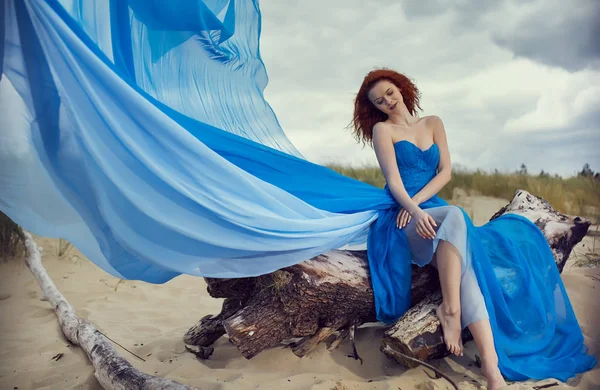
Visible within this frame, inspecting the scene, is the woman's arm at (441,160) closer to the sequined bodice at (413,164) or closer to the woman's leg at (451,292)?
the sequined bodice at (413,164)

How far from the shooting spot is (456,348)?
A: 304cm

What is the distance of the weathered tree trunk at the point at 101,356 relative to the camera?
2.80 meters

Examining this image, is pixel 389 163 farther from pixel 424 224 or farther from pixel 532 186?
pixel 532 186

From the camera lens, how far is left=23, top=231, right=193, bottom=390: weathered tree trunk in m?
2.80

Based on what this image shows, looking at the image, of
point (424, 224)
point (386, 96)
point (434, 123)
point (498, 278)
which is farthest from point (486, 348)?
point (386, 96)

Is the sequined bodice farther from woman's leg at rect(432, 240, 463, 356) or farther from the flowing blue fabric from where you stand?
woman's leg at rect(432, 240, 463, 356)

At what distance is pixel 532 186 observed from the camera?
8.78 m

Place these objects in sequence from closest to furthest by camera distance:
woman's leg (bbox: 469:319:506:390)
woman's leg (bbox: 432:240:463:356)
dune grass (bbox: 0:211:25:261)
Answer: woman's leg (bbox: 469:319:506:390) → woman's leg (bbox: 432:240:463:356) → dune grass (bbox: 0:211:25:261)

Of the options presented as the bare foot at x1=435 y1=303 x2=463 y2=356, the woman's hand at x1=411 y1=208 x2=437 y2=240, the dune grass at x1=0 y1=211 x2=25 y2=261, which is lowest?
the bare foot at x1=435 y1=303 x2=463 y2=356

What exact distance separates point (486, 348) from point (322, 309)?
941mm

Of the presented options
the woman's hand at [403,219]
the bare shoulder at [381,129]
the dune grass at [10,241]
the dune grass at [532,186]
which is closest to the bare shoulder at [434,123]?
the bare shoulder at [381,129]

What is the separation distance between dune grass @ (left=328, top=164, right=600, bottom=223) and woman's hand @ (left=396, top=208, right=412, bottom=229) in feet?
18.2

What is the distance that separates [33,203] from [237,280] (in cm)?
126

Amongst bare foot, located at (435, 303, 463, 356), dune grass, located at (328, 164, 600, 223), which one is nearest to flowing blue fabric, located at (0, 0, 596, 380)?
bare foot, located at (435, 303, 463, 356)
